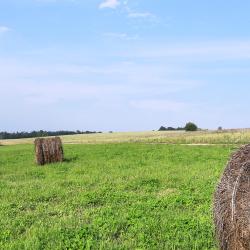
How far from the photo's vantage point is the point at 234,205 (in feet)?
24.1

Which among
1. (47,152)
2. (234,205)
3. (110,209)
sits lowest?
(110,209)

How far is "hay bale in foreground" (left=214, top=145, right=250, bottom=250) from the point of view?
7.19 metres

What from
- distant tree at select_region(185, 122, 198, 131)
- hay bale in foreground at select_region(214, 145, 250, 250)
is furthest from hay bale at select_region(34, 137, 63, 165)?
distant tree at select_region(185, 122, 198, 131)

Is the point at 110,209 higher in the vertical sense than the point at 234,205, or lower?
lower

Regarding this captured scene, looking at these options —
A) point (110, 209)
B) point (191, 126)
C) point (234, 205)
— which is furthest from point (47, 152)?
point (191, 126)

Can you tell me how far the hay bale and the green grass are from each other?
5.23 meters

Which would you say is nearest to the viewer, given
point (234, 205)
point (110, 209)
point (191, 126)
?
point (234, 205)

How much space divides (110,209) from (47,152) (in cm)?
1495

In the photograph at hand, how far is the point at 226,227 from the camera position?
295 inches

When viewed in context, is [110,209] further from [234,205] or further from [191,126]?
[191,126]

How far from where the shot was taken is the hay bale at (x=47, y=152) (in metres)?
26.2

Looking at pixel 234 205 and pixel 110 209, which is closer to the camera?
pixel 234 205

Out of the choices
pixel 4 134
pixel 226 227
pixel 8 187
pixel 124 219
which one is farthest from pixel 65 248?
pixel 4 134

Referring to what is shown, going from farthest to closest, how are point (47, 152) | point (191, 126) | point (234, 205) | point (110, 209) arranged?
point (191, 126) → point (47, 152) → point (110, 209) → point (234, 205)
